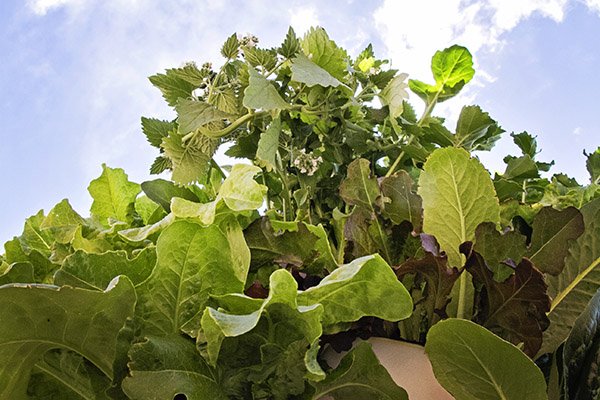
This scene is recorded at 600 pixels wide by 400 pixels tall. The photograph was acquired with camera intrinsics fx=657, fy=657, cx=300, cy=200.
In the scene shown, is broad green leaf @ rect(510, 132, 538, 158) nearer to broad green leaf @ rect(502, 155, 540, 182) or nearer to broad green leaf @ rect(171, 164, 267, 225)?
broad green leaf @ rect(502, 155, 540, 182)

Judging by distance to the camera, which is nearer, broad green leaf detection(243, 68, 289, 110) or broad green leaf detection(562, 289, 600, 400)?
broad green leaf detection(562, 289, 600, 400)

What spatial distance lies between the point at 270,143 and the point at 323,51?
0.10m

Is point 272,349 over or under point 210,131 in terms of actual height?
under

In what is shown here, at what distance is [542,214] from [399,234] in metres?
0.09

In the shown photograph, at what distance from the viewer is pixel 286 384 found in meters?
0.33

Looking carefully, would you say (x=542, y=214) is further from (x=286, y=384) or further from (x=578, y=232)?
(x=286, y=384)

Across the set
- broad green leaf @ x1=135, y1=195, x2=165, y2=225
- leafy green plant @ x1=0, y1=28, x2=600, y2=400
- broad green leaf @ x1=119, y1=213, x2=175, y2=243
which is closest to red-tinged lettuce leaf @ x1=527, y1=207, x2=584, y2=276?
leafy green plant @ x1=0, y1=28, x2=600, y2=400

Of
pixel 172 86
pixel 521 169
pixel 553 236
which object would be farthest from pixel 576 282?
pixel 172 86

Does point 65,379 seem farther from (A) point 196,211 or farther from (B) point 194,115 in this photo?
(B) point 194,115

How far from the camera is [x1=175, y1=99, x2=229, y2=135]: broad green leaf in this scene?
52cm

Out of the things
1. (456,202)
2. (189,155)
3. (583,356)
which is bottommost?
(583,356)

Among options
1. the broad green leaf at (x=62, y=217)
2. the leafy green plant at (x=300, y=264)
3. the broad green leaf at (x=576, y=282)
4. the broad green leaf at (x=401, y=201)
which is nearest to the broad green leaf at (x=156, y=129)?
the leafy green plant at (x=300, y=264)

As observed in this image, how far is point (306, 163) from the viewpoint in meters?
0.54

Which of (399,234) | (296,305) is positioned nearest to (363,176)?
(399,234)
